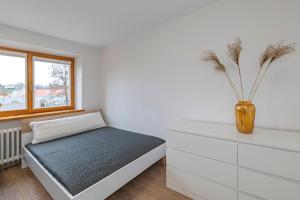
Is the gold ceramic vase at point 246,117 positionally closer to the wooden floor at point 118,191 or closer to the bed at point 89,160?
the wooden floor at point 118,191

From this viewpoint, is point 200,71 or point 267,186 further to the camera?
point 200,71

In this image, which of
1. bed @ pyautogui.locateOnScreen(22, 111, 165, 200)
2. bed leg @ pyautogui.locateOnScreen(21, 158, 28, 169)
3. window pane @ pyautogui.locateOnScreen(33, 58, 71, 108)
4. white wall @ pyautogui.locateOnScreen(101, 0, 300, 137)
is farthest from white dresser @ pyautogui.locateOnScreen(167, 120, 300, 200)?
window pane @ pyautogui.locateOnScreen(33, 58, 71, 108)

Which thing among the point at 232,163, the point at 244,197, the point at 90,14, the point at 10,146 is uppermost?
the point at 90,14

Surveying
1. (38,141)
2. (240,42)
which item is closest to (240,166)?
(240,42)

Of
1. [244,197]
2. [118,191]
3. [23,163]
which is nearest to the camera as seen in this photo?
[244,197]

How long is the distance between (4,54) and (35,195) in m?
2.24

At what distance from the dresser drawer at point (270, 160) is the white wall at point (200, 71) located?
0.52 metres

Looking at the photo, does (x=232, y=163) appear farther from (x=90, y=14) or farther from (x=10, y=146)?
(x=10, y=146)

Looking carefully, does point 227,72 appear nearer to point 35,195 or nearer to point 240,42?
point 240,42

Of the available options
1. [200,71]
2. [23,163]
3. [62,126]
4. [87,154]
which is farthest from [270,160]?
[23,163]

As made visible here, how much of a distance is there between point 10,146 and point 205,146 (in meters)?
2.86

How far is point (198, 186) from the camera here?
154 cm

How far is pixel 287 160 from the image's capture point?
42.9 inches

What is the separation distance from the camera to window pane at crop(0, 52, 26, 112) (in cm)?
238
